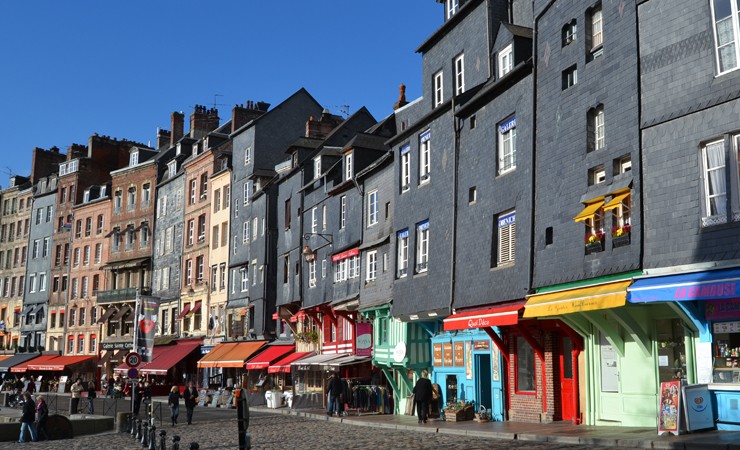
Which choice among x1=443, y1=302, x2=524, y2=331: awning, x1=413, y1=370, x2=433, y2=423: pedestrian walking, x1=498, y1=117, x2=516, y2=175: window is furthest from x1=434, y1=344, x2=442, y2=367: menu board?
x1=498, y1=117, x2=516, y2=175: window

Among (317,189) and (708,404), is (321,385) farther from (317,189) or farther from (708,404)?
(708,404)

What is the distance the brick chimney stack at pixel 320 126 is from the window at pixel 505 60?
71.8 feet

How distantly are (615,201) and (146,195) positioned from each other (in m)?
48.1

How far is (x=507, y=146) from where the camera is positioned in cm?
2261

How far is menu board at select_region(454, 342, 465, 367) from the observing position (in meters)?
25.7

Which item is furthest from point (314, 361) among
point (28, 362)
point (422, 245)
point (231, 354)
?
point (28, 362)

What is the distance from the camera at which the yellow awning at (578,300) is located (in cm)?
1680

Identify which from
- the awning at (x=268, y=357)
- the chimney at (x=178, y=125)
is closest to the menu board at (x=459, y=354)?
the awning at (x=268, y=357)

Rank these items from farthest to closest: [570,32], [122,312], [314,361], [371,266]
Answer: [122,312]
[314,361]
[371,266]
[570,32]

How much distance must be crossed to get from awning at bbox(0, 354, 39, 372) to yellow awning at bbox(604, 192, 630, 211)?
56.4 m

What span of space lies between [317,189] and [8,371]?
37531mm

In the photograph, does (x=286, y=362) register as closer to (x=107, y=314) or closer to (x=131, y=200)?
(x=107, y=314)

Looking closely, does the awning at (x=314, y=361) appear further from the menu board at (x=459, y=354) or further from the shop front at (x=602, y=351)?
the shop front at (x=602, y=351)

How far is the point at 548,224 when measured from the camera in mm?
20016
